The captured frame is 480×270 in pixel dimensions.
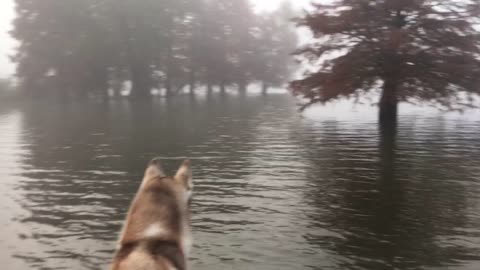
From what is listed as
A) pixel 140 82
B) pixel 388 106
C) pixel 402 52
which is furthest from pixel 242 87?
pixel 402 52

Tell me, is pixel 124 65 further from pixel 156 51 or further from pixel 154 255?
pixel 154 255

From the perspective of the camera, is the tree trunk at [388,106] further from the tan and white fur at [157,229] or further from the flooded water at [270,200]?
the tan and white fur at [157,229]

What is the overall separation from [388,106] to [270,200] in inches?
872

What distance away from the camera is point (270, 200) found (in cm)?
1284

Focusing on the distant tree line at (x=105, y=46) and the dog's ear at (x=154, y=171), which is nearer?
the dog's ear at (x=154, y=171)

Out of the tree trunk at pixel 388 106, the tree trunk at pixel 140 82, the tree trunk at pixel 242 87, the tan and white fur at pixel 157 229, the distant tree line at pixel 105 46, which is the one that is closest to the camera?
the tan and white fur at pixel 157 229

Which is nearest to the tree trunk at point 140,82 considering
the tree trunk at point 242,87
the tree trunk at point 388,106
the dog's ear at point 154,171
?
the tree trunk at point 242,87

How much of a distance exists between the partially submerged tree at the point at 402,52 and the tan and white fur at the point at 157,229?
26299mm

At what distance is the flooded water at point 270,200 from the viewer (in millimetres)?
8945

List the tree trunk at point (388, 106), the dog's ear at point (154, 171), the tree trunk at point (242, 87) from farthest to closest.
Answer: the tree trunk at point (242, 87) → the tree trunk at point (388, 106) → the dog's ear at point (154, 171)

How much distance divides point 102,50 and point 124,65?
4240mm

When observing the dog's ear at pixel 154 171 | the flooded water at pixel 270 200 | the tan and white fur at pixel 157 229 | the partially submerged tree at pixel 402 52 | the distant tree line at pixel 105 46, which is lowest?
the flooded water at pixel 270 200

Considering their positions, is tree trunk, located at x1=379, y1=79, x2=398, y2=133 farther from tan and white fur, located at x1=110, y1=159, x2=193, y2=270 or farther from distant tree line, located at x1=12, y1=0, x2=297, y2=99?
distant tree line, located at x1=12, y1=0, x2=297, y2=99

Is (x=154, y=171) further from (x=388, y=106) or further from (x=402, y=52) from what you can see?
(x=388, y=106)
